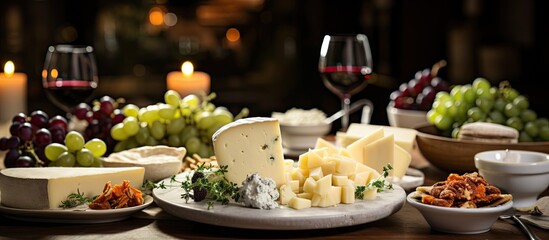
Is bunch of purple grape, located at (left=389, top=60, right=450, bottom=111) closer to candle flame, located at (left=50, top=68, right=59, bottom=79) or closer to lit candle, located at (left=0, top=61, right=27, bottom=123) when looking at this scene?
candle flame, located at (left=50, top=68, right=59, bottom=79)

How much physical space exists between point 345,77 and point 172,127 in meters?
0.46

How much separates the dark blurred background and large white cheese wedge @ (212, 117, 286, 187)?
354 centimetres

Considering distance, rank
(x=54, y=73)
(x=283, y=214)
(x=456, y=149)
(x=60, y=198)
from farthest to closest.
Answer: (x=54, y=73), (x=456, y=149), (x=60, y=198), (x=283, y=214)

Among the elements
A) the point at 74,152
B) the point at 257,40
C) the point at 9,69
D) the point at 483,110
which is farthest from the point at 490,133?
the point at 257,40

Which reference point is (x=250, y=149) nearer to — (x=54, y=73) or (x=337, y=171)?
(x=337, y=171)

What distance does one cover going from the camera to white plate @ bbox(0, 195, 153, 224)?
4.07 ft

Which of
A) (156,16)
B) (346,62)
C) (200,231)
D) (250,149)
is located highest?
(156,16)

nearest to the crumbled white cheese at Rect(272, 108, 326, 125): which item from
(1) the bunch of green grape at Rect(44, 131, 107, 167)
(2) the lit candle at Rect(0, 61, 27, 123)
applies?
(1) the bunch of green grape at Rect(44, 131, 107, 167)

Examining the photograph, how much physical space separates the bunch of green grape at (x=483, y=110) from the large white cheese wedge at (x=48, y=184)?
2.70 ft

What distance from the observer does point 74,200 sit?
50.6 inches

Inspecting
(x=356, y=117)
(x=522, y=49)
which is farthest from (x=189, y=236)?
(x=522, y=49)

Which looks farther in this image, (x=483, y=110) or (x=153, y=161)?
(x=483, y=110)

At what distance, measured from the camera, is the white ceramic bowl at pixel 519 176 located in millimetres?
1368

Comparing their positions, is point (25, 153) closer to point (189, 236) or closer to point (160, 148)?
point (160, 148)
